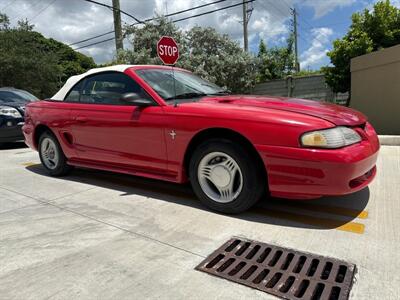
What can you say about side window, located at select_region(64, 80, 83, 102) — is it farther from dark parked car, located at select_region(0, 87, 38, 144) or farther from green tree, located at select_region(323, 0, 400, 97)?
green tree, located at select_region(323, 0, 400, 97)

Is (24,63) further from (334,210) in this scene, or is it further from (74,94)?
(334,210)

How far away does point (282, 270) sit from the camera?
94.9 inches

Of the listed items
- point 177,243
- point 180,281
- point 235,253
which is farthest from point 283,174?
point 180,281

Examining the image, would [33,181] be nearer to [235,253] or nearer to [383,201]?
[235,253]

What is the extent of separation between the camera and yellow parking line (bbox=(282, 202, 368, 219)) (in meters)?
3.28

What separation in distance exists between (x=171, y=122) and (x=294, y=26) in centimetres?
3617

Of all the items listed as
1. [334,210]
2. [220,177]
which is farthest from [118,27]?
[334,210]

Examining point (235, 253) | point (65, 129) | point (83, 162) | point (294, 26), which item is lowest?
point (235, 253)

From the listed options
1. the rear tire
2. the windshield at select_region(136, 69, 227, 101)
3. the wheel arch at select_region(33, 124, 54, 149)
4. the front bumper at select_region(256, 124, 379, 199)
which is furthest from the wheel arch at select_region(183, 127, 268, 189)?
the wheel arch at select_region(33, 124, 54, 149)

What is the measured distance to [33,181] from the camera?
4.95 m

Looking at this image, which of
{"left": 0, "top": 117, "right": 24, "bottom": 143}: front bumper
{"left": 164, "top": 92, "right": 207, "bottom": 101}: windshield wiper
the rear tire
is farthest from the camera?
{"left": 0, "top": 117, "right": 24, "bottom": 143}: front bumper

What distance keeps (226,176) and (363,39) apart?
11449mm

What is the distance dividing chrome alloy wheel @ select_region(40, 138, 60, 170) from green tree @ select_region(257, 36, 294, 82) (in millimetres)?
18738

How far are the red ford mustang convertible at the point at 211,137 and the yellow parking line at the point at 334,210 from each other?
341 mm
